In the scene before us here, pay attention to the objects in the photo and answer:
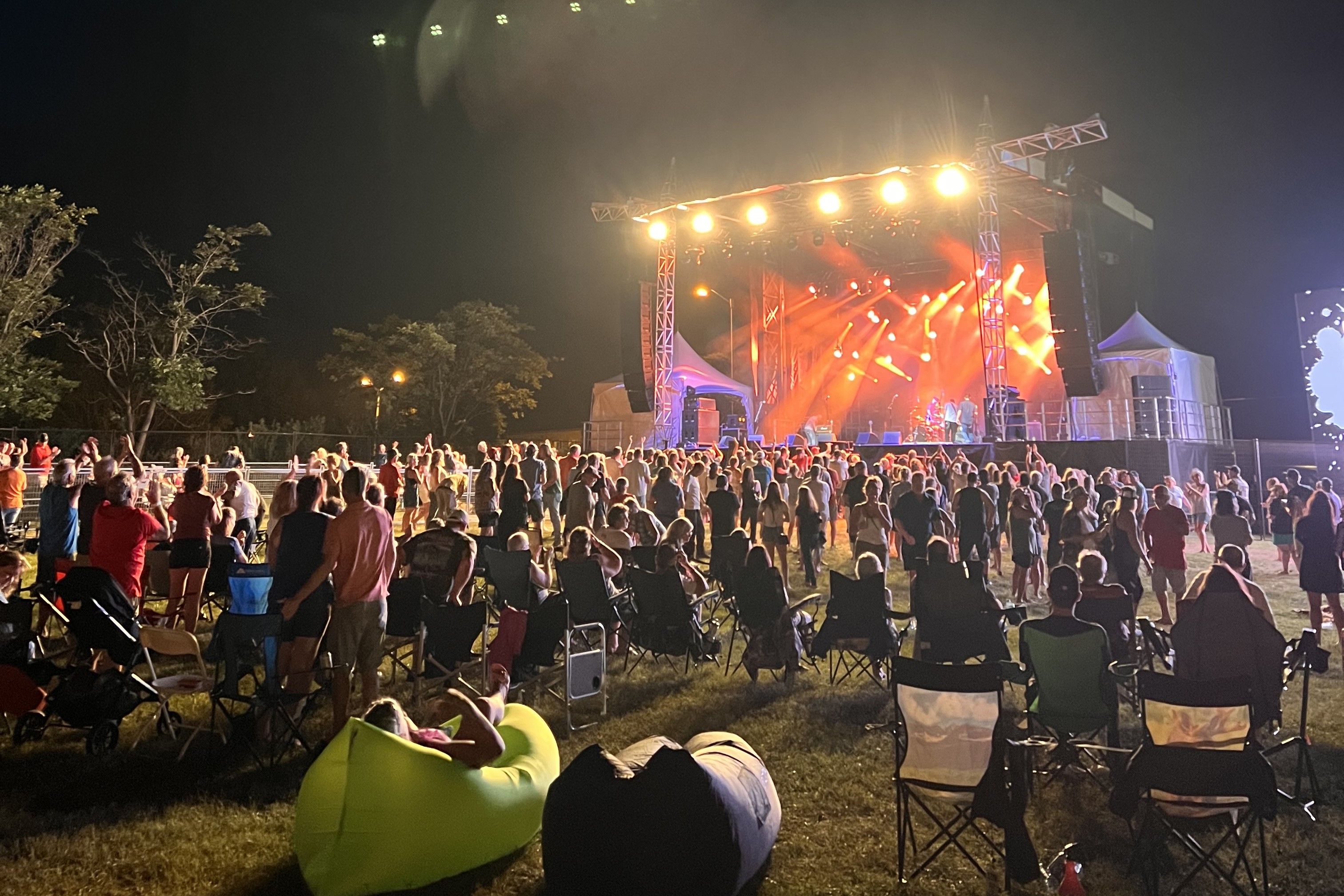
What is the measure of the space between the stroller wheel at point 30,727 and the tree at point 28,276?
17.5 metres

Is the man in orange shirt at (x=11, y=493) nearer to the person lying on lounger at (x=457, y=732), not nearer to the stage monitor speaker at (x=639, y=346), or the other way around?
the person lying on lounger at (x=457, y=732)

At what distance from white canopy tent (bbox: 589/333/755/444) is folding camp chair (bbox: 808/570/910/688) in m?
18.0

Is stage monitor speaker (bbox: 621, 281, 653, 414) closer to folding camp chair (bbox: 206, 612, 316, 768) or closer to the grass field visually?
the grass field

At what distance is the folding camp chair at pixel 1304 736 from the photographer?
141 inches

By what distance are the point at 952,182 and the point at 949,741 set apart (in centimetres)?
1677

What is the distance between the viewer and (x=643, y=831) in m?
2.48

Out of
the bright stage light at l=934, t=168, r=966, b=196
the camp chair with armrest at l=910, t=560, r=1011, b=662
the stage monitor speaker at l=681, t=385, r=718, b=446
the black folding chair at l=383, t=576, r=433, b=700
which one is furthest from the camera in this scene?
the stage monitor speaker at l=681, t=385, r=718, b=446

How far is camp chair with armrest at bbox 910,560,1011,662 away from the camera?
501cm

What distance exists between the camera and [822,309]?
27.8m

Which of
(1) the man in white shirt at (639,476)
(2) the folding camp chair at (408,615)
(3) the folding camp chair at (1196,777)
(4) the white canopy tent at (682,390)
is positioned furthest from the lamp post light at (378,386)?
(3) the folding camp chair at (1196,777)

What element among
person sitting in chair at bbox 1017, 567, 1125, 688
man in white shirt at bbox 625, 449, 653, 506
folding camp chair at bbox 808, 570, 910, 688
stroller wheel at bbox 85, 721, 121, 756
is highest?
man in white shirt at bbox 625, 449, 653, 506

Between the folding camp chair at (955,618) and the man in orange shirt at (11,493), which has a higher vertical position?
the man in orange shirt at (11,493)

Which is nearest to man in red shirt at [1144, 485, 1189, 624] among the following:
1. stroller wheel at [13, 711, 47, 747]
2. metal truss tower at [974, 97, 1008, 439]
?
stroller wheel at [13, 711, 47, 747]

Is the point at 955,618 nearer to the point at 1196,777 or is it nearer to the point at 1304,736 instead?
the point at 1304,736
